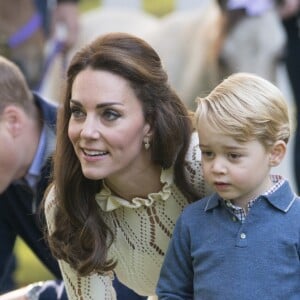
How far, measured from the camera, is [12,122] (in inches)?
147

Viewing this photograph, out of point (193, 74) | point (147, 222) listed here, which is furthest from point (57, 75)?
point (147, 222)

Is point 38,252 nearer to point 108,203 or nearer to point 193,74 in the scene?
point 108,203

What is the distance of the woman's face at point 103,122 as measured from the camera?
3066mm

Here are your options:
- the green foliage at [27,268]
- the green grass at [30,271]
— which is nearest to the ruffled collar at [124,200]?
the green foliage at [27,268]

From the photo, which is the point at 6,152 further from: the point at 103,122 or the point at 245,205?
the point at 245,205

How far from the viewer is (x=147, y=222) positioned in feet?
11.1

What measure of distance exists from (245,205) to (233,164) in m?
0.12

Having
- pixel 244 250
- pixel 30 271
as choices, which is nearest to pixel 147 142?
pixel 244 250

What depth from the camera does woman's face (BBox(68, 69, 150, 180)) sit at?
10.1ft

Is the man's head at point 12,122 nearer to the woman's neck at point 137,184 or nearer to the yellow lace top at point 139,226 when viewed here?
the yellow lace top at point 139,226

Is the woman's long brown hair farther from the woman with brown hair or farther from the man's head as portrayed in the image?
the man's head

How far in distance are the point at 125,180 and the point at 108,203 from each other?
0.09 metres

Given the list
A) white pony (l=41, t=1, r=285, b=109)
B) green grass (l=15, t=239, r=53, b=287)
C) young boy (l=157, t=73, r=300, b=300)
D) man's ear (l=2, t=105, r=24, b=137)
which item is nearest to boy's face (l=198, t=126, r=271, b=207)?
young boy (l=157, t=73, r=300, b=300)

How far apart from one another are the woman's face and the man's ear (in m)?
0.63
